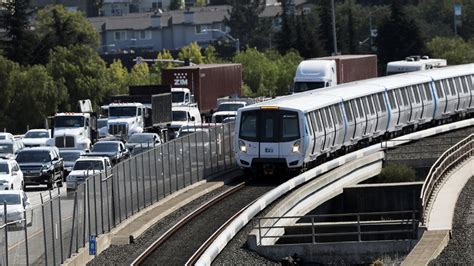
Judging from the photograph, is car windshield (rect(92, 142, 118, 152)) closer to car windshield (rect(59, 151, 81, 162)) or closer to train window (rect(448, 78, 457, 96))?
car windshield (rect(59, 151, 81, 162))

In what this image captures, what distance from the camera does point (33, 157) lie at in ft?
183

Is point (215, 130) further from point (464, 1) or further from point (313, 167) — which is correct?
point (464, 1)

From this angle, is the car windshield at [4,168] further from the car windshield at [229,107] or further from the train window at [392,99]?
the car windshield at [229,107]

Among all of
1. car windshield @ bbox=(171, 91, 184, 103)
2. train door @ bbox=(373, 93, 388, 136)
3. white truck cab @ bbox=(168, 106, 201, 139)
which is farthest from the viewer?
car windshield @ bbox=(171, 91, 184, 103)

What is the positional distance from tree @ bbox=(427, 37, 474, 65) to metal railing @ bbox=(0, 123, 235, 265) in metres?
70.9

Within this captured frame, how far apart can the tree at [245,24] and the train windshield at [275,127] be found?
127725 millimetres

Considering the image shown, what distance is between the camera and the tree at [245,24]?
17662 cm

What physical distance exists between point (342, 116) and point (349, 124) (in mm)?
878

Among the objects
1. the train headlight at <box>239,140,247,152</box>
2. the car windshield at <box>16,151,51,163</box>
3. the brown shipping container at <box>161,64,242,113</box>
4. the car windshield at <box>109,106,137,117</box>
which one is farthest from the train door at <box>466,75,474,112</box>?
the train headlight at <box>239,140,247,152</box>

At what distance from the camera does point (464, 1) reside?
162250mm

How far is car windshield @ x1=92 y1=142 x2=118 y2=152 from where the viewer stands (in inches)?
2298

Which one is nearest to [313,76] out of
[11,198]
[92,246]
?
[11,198]

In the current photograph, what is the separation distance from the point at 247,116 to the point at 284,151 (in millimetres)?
1785

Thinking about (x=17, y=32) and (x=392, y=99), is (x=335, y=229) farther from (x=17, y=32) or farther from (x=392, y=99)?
(x=17, y=32)
